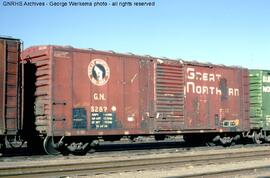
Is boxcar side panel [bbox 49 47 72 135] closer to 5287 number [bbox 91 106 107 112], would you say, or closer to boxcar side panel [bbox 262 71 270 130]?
5287 number [bbox 91 106 107 112]

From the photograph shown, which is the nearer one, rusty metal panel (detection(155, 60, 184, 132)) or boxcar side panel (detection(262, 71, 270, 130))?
rusty metal panel (detection(155, 60, 184, 132))

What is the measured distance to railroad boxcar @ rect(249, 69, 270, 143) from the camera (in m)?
22.3

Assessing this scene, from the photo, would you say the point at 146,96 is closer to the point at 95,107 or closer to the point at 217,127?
the point at 95,107

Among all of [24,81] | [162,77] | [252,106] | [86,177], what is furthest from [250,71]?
[86,177]

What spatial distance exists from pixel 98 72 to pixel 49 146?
10.8 feet

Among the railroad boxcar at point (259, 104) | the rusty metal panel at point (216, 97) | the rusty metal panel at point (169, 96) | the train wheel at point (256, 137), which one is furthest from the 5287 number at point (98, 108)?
the train wheel at point (256, 137)

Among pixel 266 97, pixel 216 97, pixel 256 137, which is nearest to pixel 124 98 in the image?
pixel 216 97

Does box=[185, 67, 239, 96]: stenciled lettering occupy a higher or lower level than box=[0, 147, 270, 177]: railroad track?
higher

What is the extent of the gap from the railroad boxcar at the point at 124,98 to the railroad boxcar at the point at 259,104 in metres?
Result: 1.03

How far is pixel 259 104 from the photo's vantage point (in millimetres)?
22422

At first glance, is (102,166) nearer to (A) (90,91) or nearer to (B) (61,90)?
(B) (61,90)

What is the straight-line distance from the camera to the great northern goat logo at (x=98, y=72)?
16.4m

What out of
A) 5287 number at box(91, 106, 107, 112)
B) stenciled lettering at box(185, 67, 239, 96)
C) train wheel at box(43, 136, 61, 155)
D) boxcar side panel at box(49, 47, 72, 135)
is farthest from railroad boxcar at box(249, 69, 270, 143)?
train wheel at box(43, 136, 61, 155)

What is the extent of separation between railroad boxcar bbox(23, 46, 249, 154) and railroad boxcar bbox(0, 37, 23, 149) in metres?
0.97
